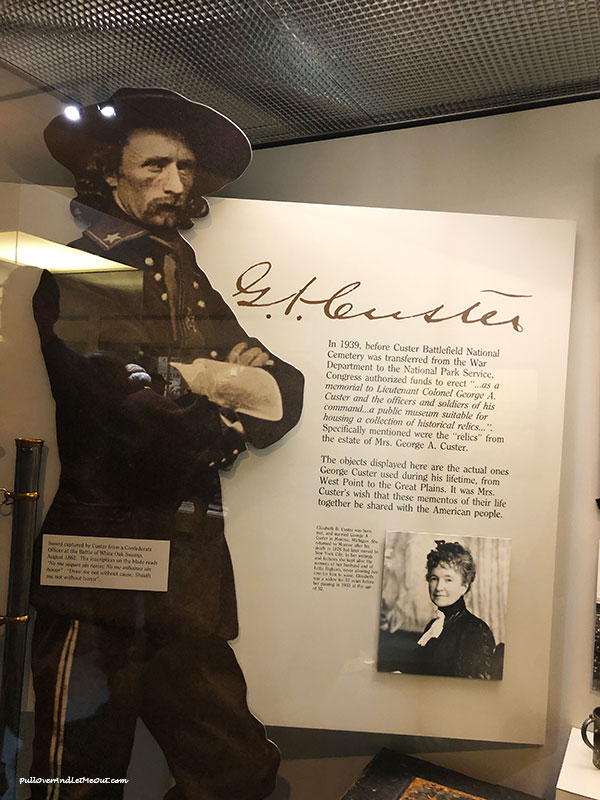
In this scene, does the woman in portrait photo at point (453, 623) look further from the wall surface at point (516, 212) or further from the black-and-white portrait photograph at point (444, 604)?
the wall surface at point (516, 212)

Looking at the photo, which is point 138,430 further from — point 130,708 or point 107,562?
point 130,708

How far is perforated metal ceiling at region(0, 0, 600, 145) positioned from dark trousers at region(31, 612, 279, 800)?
111cm

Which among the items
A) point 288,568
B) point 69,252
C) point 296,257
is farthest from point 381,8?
point 288,568

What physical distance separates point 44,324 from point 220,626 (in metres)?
0.73

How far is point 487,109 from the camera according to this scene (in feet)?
5.30

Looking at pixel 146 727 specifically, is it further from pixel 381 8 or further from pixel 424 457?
pixel 381 8

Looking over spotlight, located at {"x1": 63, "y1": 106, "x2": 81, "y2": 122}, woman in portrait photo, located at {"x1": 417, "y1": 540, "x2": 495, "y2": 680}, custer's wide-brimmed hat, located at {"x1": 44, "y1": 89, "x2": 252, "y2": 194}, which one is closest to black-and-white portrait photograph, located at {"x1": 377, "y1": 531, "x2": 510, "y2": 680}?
woman in portrait photo, located at {"x1": 417, "y1": 540, "x2": 495, "y2": 680}

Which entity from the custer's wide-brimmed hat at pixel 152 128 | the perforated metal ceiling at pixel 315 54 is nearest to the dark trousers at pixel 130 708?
the custer's wide-brimmed hat at pixel 152 128

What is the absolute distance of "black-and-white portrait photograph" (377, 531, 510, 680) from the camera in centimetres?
150

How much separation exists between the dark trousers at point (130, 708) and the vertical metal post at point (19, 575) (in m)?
0.04

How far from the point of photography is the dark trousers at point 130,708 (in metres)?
1.50

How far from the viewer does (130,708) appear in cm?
151
